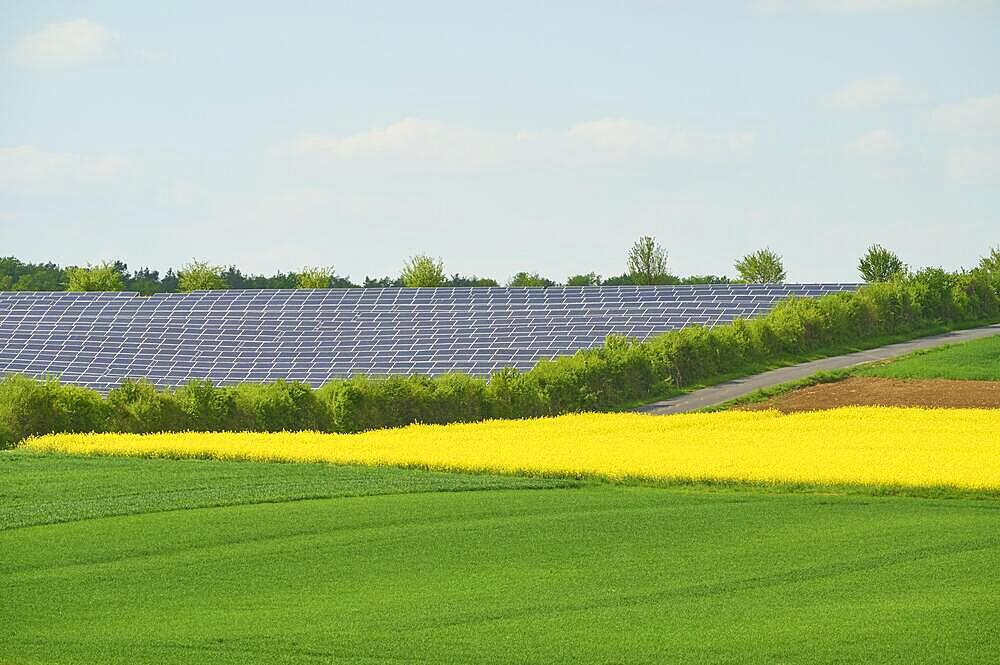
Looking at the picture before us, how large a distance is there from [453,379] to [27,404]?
12.8 meters

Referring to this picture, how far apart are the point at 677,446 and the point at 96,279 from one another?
208 feet

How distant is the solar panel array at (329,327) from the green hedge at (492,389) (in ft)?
10.4

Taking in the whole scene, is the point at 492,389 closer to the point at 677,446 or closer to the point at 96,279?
the point at 677,446

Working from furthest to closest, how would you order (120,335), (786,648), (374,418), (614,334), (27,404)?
(120,335) → (614,334) → (374,418) → (27,404) → (786,648)

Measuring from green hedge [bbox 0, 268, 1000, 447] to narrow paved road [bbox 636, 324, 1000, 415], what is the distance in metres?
1.41

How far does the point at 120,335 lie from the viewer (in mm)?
64062

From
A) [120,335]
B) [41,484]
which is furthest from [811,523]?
[120,335]

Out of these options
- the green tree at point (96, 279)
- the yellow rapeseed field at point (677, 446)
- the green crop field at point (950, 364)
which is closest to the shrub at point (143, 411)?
the yellow rapeseed field at point (677, 446)

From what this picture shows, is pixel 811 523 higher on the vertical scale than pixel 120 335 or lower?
lower

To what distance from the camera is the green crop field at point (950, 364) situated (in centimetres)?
5012

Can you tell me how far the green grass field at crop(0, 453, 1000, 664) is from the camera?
14.2m

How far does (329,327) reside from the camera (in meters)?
63.9

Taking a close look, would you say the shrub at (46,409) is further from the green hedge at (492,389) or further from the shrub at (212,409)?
the shrub at (212,409)

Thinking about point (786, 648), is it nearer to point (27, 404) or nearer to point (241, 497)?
point (241, 497)
